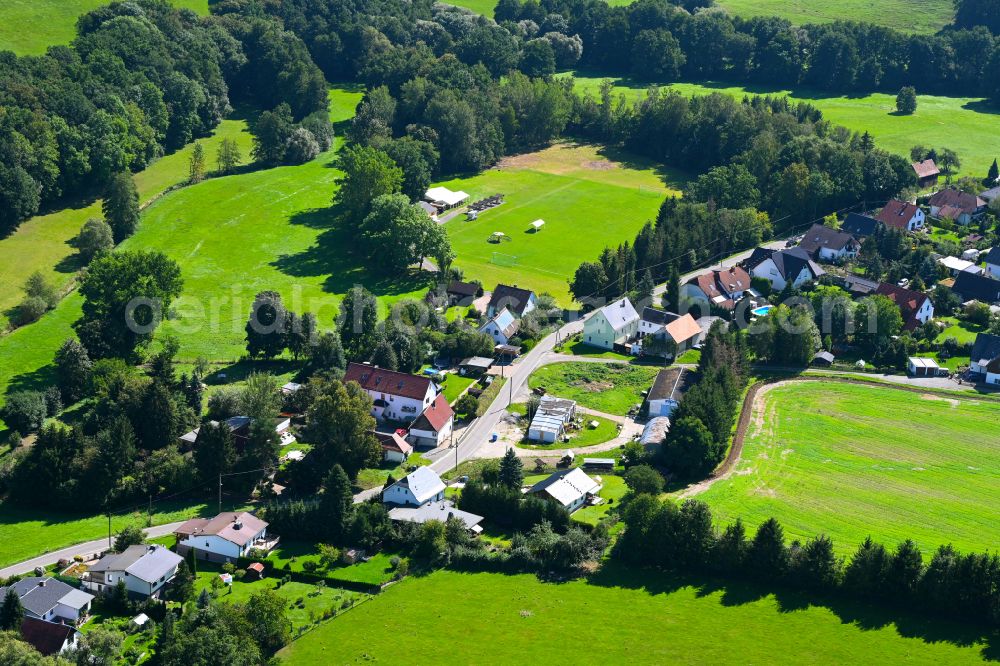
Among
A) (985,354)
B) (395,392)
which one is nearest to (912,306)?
(985,354)

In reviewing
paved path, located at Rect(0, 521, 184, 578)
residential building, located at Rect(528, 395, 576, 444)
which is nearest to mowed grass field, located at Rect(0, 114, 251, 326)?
paved path, located at Rect(0, 521, 184, 578)

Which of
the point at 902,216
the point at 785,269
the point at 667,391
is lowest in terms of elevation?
the point at 667,391

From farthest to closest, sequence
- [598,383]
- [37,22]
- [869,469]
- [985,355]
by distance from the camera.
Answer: [37,22]
[985,355]
[598,383]
[869,469]

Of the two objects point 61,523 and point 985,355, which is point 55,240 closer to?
point 61,523

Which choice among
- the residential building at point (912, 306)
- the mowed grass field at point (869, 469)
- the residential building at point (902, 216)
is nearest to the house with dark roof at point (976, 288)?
the residential building at point (912, 306)

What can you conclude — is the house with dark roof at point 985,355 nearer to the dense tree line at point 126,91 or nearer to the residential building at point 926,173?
the residential building at point 926,173

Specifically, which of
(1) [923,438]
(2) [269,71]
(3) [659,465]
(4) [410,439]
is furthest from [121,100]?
(1) [923,438]

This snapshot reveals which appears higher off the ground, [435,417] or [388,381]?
[388,381]
